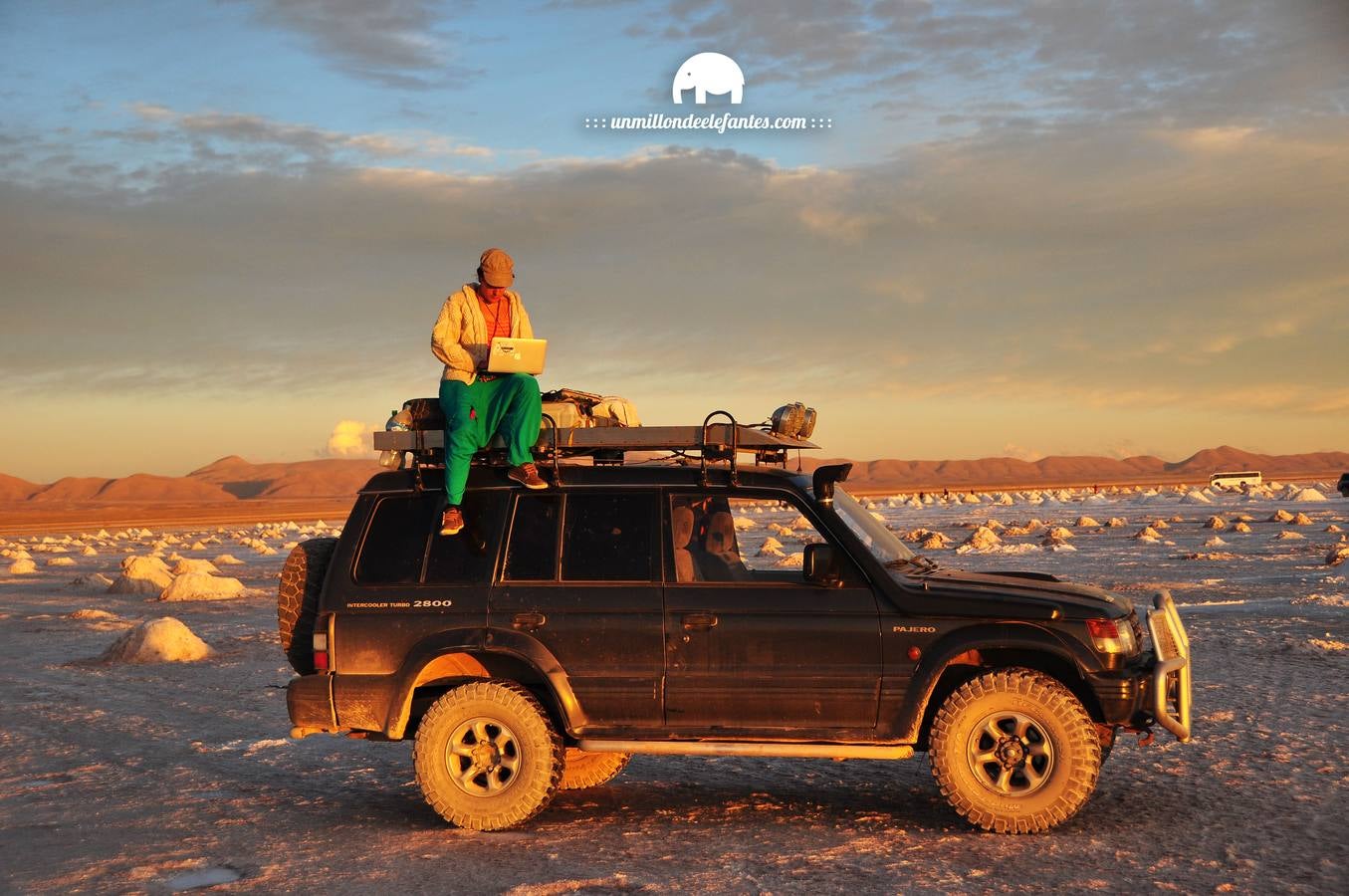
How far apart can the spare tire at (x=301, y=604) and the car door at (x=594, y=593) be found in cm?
133

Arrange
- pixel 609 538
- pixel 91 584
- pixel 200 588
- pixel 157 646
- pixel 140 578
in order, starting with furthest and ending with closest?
pixel 91 584 < pixel 140 578 < pixel 200 588 < pixel 157 646 < pixel 609 538

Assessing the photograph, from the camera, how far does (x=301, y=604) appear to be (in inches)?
347

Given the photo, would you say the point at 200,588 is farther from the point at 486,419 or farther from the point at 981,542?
the point at 486,419

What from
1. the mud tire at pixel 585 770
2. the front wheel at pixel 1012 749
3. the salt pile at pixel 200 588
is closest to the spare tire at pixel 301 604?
the mud tire at pixel 585 770

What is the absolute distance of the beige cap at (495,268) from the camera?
916cm

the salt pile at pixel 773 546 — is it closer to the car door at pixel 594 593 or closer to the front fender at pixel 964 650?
the car door at pixel 594 593

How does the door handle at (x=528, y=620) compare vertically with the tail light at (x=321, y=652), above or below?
above

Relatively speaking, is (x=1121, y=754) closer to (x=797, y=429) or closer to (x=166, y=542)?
(x=797, y=429)

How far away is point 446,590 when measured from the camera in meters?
8.47

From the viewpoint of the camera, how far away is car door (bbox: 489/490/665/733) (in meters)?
8.16

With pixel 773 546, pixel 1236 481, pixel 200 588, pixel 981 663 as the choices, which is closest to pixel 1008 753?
pixel 981 663

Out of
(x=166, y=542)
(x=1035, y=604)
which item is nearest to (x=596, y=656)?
(x=1035, y=604)

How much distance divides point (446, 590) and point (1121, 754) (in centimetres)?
518

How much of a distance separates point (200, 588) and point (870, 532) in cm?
2149
